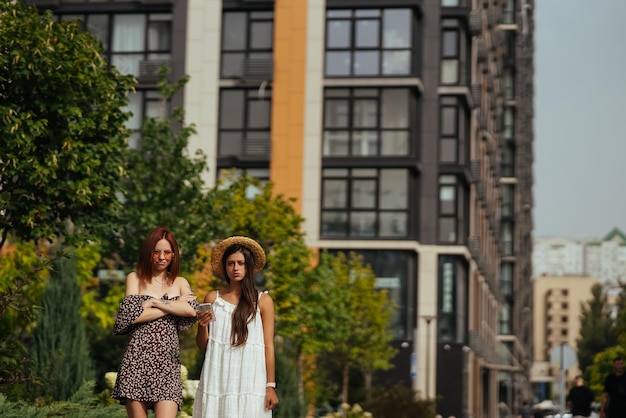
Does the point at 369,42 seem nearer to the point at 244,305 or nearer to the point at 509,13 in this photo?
the point at 244,305

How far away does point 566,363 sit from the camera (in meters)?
A: 26.8

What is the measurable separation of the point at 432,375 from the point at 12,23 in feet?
124

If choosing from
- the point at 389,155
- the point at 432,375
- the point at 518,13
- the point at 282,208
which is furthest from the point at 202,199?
the point at 518,13

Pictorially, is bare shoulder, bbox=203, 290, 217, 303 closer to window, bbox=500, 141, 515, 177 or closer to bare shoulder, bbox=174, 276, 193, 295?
bare shoulder, bbox=174, 276, 193, 295

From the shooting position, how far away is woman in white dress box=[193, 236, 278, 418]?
10234mm

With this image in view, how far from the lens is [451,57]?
59938 mm

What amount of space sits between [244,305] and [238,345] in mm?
290

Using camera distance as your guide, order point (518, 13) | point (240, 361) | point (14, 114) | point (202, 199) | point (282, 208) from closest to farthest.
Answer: point (240, 361) → point (14, 114) → point (202, 199) → point (282, 208) → point (518, 13)

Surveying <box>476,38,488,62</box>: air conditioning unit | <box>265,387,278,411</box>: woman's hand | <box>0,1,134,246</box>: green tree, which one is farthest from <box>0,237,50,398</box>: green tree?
<box>476,38,488,62</box>: air conditioning unit

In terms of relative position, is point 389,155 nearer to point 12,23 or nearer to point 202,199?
point 202,199

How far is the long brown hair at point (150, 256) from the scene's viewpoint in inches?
415

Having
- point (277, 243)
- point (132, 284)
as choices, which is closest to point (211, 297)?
point (132, 284)

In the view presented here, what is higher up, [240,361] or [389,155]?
[389,155]

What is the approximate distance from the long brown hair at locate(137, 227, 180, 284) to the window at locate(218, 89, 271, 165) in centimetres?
4563
